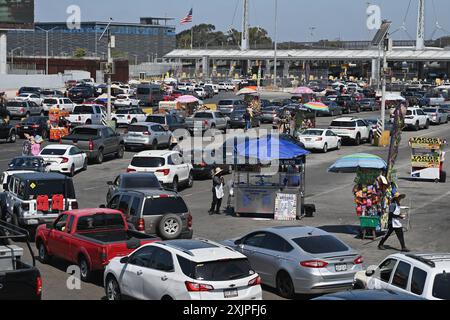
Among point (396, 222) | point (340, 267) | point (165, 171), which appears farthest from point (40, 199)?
point (340, 267)

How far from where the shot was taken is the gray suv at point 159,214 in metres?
19.4

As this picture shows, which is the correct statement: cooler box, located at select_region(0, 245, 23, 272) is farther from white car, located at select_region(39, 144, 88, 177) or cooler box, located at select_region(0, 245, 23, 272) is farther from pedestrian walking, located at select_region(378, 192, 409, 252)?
white car, located at select_region(39, 144, 88, 177)

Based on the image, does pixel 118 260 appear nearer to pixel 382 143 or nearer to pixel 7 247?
pixel 7 247

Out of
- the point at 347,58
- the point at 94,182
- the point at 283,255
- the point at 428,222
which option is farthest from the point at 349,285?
the point at 347,58

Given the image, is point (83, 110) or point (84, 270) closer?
point (84, 270)

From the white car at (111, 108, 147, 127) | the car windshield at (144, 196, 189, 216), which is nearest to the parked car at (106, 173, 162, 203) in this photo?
the car windshield at (144, 196, 189, 216)

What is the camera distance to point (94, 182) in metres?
31.8

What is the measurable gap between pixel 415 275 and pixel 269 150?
502 inches

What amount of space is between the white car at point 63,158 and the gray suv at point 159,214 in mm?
12334

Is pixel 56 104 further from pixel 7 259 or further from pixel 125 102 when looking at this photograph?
pixel 7 259

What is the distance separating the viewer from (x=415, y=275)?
12.1 meters

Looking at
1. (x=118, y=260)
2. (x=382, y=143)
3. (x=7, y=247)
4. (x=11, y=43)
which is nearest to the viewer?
(x=7, y=247)

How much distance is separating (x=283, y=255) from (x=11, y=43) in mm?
152866

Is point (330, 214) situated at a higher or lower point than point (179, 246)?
lower
